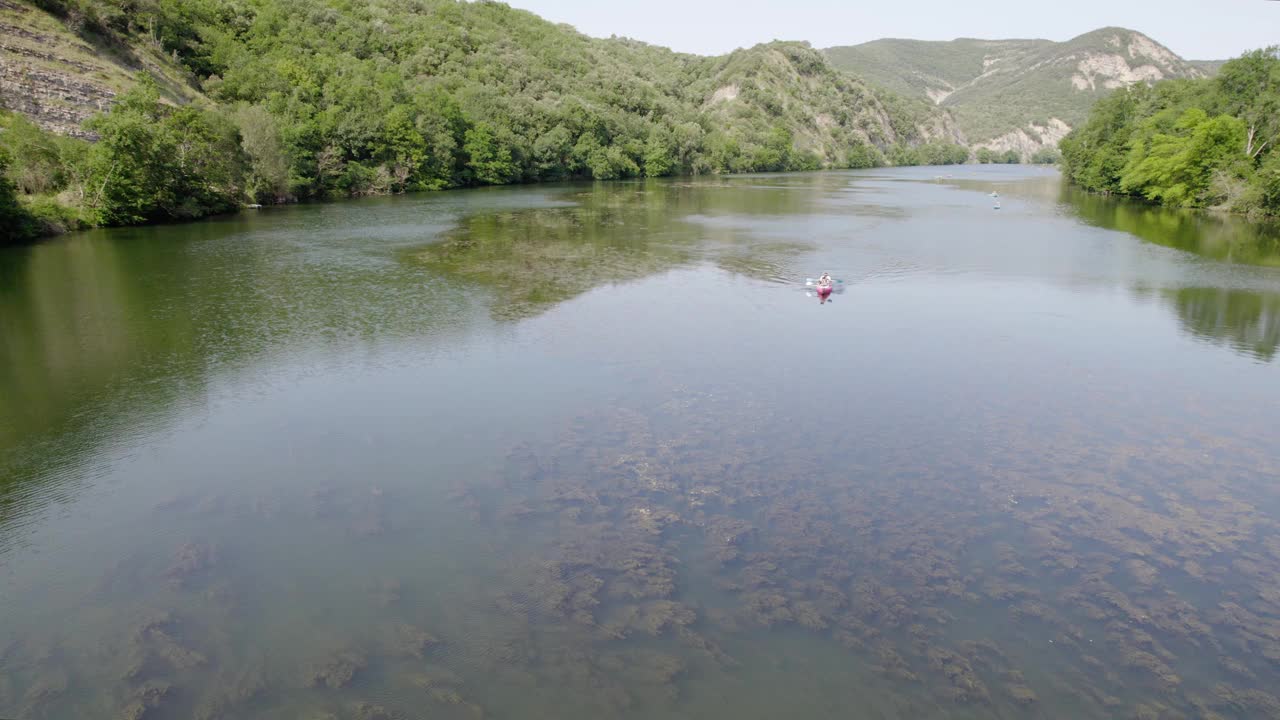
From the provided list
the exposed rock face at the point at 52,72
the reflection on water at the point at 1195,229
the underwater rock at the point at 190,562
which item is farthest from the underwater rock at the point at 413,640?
the exposed rock face at the point at 52,72

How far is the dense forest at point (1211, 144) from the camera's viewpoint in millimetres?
54500

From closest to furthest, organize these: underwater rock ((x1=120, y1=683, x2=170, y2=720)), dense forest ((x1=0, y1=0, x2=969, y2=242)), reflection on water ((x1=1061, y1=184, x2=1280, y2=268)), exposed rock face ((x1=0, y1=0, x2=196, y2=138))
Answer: underwater rock ((x1=120, y1=683, x2=170, y2=720)) → reflection on water ((x1=1061, y1=184, x2=1280, y2=268)) → dense forest ((x1=0, y1=0, x2=969, y2=242)) → exposed rock face ((x1=0, y1=0, x2=196, y2=138))

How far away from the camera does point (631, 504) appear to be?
1180cm

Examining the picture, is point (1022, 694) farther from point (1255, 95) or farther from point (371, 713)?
point (1255, 95)

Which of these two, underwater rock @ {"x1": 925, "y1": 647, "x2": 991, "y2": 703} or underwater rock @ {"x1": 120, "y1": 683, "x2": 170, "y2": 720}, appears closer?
underwater rock @ {"x1": 120, "y1": 683, "x2": 170, "y2": 720}

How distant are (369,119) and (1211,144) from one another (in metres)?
77.2

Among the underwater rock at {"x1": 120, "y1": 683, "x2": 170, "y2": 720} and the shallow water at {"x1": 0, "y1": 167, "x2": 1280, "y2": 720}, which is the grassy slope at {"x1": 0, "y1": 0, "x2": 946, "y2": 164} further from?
the underwater rock at {"x1": 120, "y1": 683, "x2": 170, "y2": 720}

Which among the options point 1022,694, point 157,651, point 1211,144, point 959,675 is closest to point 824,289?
point 959,675

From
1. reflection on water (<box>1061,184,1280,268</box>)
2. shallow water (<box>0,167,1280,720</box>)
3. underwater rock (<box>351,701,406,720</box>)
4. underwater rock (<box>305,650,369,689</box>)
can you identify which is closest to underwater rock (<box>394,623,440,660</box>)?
shallow water (<box>0,167,1280,720</box>)

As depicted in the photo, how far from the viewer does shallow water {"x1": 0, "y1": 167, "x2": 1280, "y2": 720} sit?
8125 millimetres

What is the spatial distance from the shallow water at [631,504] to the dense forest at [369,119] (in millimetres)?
19204

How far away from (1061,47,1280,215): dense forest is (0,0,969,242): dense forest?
64.7 metres

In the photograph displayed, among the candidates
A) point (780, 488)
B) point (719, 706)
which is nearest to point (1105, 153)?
point (780, 488)

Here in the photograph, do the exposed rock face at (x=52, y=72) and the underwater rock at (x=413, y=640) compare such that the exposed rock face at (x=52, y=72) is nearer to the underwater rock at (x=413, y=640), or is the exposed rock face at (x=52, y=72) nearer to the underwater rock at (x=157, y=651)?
the underwater rock at (x=157, y=651)
